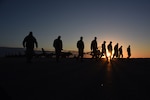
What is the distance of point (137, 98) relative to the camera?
762cm

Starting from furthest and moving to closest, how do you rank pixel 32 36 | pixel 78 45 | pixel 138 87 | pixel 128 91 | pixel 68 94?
pixel 78 45 < pixel 32 36 < pixel 138 87 < pixel 128 91 < pixel 68 94

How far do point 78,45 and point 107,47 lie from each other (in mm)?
4253

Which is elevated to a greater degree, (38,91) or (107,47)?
(107,47)

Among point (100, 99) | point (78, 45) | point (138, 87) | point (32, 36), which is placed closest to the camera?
point (100, 99)

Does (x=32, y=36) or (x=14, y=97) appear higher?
(x=32, y=36)

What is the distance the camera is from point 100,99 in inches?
293

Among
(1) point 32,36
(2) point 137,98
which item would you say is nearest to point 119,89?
(2) point 137,98

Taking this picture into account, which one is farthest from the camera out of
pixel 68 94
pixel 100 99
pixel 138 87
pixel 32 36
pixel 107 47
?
pixel 107 47

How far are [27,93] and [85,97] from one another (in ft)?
4.89

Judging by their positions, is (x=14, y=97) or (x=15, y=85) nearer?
(x=14, y=97)

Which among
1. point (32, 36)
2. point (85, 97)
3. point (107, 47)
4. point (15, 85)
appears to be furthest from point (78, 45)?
point (85, 97)

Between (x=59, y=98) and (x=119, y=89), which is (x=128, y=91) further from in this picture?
(x=59, y=98)

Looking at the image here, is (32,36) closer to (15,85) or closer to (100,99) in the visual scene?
(15,85)

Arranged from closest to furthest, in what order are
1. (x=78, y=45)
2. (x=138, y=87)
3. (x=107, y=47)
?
(x=138, y=87)
(x=78, y=45)
(x=107, y=47)
